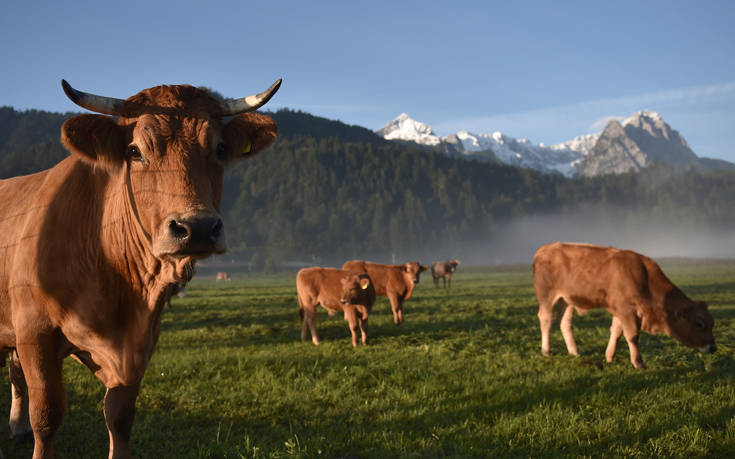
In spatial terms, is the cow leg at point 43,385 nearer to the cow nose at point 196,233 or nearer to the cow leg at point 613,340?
the cow nose at point 196,233

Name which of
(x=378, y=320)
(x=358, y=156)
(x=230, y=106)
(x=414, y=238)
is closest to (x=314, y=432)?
(x=230, y=106)

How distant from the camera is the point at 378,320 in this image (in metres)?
15.8

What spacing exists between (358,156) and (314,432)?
19448cm

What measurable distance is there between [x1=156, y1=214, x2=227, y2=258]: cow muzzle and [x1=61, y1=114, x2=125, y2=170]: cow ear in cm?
87

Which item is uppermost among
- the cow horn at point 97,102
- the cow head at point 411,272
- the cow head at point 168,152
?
the cow horn at point 97,102

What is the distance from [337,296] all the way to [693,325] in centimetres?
767

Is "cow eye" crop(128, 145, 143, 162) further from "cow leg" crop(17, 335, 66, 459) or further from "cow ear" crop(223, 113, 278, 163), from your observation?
"cow leg" crop(17, 335, 66, 459)

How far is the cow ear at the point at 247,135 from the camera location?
12.1ft

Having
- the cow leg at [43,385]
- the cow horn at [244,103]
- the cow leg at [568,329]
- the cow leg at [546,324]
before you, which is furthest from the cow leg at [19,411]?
the cow leg at [568,329]

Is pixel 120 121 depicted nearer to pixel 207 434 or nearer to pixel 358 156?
pixel 207 434

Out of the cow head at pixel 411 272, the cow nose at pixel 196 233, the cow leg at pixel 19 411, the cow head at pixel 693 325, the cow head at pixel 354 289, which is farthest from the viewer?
the cow head at pixel 411 272

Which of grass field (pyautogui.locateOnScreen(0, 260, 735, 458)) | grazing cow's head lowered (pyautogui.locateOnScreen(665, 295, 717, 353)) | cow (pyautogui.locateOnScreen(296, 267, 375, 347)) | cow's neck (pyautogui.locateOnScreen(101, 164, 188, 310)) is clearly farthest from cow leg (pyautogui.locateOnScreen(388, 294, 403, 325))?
cow's neck (pyautogui.locateOnScreen(101, 164, 188, 310))

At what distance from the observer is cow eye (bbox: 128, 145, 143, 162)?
130 inches

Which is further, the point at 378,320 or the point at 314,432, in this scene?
Result: the point at 378,320
